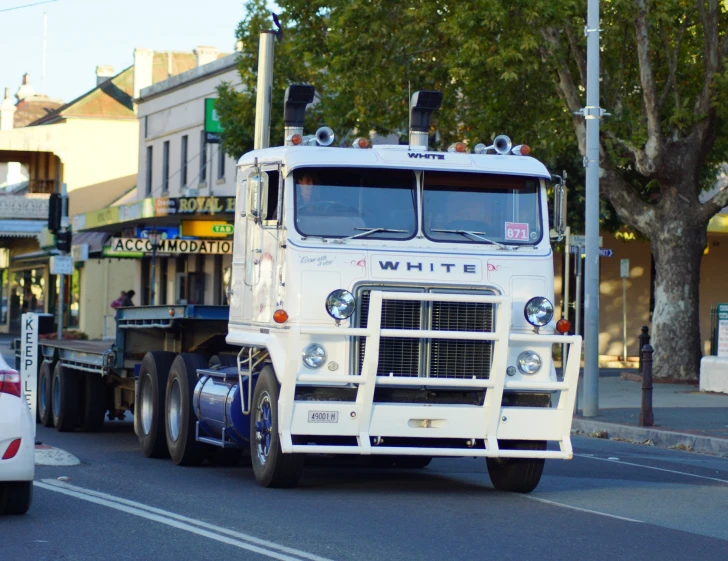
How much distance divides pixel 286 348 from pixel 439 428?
1.39 metres

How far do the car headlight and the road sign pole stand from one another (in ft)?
28.8

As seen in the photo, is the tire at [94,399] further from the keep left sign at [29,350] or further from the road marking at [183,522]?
the road marking at [183,522]

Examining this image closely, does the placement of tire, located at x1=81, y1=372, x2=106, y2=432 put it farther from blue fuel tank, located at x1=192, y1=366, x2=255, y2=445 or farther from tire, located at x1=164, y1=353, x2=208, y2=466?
blue fuel tank, located at x1=192, y1=366, x2=255, y2=445

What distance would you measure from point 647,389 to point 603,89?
10.1 metres

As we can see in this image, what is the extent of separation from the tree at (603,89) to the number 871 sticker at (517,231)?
12395mm

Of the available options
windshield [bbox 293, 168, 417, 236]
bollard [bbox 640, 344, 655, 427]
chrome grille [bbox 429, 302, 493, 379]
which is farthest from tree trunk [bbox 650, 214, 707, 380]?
chrome grille [bbox 429, 302, 493, 379]

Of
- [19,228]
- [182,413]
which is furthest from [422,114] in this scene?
[19,228]

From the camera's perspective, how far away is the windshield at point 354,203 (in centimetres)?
1162

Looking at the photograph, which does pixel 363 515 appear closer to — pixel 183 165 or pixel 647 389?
pixel 647 389

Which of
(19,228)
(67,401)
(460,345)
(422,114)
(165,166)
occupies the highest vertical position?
(165,166)

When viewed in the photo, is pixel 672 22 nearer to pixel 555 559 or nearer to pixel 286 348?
pixel 286 348

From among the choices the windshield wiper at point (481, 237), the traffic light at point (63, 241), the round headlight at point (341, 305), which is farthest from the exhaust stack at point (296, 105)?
the traffic light at point (63, 241)

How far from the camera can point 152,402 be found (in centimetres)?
1430

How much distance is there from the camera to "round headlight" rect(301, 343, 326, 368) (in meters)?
11.1
